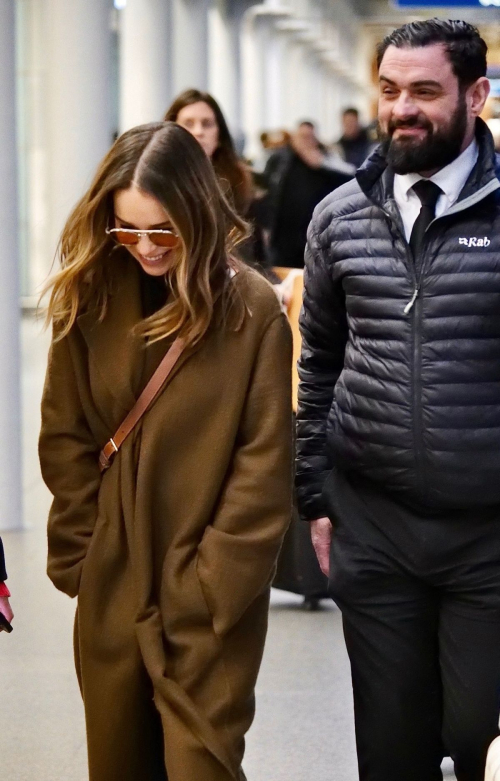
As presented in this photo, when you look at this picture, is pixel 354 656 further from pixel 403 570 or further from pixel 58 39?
pixel 58 39

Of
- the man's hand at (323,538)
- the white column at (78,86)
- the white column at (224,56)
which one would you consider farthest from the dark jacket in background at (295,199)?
the white column at (224,56)

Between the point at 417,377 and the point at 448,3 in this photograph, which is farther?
the point at 448,3

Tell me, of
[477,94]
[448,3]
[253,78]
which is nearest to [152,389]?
[477,94]

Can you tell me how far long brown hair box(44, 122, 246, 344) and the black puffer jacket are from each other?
13.3 inches

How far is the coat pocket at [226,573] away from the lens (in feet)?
9.53

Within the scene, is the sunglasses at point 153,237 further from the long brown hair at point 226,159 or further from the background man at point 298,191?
the background man at point 298,191

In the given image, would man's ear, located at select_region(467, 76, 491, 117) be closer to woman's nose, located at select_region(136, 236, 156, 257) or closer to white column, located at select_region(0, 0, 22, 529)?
woman's nose, located at select_region(136, 236, 156, 257)

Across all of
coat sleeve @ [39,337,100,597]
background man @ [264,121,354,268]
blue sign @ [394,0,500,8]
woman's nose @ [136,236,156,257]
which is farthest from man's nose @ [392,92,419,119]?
blue sign @ [394,0,500,8]

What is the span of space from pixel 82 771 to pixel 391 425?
1873mm

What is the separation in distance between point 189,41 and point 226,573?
12524mm

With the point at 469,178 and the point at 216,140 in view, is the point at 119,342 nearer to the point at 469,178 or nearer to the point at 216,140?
the point at 469,178

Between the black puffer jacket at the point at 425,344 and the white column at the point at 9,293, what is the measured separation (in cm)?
441

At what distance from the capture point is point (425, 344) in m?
3.03

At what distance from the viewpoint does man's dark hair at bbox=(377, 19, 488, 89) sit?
9.95ft
